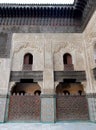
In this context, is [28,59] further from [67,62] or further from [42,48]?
[67,62]

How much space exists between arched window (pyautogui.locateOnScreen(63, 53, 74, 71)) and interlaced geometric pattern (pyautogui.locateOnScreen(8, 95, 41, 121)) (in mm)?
2134

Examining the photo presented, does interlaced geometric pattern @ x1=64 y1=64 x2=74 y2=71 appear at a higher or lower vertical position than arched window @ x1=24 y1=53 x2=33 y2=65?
lower

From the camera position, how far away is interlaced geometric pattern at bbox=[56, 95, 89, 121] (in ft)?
17.4

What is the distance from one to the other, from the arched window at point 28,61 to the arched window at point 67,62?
186 cm

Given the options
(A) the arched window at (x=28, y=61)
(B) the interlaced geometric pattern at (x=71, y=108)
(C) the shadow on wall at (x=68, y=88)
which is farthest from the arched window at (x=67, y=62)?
(A) the arched window at (x=28, y=61)

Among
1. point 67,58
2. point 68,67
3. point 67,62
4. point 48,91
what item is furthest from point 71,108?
point 67,58

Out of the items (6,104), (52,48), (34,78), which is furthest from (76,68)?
(6,104)

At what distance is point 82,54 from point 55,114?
341cm

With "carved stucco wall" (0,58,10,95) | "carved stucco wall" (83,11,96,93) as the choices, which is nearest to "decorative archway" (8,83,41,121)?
"carved stucco wall" (0,58,10,95)

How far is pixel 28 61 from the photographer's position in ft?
20.3

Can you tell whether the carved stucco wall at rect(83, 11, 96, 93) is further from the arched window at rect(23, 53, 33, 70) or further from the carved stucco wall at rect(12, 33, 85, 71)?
the arched window at rect(23, 53, 33, 70)

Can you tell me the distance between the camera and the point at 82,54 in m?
6.22

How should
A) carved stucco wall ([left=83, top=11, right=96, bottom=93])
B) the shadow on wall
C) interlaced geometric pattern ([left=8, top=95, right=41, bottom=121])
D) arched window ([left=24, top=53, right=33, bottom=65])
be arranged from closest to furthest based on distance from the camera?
interlaced geometric pattern ([left=8, top=95, right=41, bottom=121]), carved stucco wall ([left=83, top=11, right=96, bottom=93]), arched window ([left=24, top=53, right=33, bottom=65]), the shadow on wall

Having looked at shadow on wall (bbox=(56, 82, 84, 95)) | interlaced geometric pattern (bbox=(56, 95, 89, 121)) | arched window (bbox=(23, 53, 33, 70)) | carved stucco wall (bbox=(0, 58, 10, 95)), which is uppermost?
arched window (bbox=(23, 53, 33, 70))
